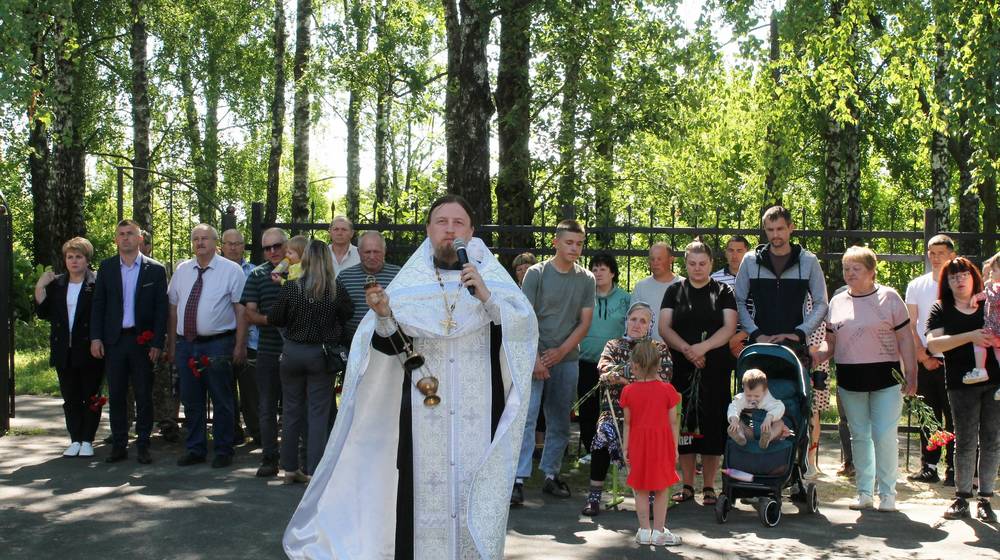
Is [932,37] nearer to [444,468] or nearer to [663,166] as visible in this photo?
[663,166]

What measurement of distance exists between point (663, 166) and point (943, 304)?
370 inches

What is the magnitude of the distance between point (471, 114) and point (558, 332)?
19.4 feet

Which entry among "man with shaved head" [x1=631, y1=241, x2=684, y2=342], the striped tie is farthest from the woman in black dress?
the striped tie

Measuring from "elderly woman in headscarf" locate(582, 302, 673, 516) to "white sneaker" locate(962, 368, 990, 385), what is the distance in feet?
6.88

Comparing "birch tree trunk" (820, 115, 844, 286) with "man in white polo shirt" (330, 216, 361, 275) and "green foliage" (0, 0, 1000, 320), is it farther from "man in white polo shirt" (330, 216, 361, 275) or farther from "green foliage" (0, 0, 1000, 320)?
"man in white polo shirt" (330, 216, 361, 275)

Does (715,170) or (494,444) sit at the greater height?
(715,170)

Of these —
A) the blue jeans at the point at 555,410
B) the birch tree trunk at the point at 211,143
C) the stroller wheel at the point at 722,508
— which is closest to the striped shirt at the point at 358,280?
the blue jeans at the point at 555,410

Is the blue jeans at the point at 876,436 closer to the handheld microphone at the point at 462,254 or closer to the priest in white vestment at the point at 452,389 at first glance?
the priest in white vestment at the point at 452,389

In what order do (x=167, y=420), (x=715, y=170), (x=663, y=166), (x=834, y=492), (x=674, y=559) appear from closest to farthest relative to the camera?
(x=674, y=559) < (x=834, y=492) < (x=167, y=420) < (x=663, y=166) < (x=715, y=170)

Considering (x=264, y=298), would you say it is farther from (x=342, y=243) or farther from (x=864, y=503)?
(x=864, y=503)

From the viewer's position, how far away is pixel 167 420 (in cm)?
1079

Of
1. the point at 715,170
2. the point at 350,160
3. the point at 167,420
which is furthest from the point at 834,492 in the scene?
the point at 350,160

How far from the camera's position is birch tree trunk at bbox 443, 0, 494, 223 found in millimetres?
13656

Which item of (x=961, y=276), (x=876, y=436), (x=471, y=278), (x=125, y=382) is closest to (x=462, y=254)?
(x=471, y=278)
